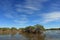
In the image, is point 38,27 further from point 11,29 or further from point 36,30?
point 11,29

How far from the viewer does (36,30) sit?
8006 cm

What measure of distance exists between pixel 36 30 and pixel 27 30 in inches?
350

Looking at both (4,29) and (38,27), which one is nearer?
(38,27)

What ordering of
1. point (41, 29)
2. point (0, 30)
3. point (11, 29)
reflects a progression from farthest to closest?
point (11, 29) < point (0, 30) < point (41, 29)

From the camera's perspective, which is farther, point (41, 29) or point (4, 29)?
point (4, 29)

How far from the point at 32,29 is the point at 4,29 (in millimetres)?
18867

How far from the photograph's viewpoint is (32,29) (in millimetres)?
81500

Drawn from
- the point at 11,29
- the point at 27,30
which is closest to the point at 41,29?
the point at 27,30

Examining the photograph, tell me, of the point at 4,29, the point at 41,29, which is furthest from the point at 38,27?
the point at 4,29

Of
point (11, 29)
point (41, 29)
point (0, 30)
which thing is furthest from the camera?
point (11, 29)

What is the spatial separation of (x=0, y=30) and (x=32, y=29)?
2028 cm

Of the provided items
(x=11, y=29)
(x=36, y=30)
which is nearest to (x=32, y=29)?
(x=36, y=30)

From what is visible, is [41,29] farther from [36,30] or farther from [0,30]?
[0,30]

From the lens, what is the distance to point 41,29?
78750 millimetres
